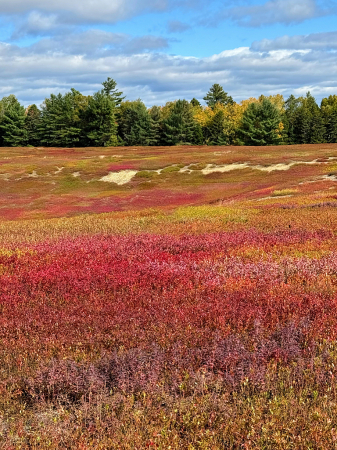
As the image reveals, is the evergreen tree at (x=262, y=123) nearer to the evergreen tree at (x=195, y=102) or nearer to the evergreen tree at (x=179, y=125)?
the evergreen tree at (x=179, y=125)

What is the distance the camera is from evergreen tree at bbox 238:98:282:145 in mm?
106312

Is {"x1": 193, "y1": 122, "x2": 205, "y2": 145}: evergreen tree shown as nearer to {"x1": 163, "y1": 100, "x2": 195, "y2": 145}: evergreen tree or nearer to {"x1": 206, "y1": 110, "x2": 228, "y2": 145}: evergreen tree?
{"x1": 163, "y1": 100, "x2": 195, "y2": 145}: evergreen tree

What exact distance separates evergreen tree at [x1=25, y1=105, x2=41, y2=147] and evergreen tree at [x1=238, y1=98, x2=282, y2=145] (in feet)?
182

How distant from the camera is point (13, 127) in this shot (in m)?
116

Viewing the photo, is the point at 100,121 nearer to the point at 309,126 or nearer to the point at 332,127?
the point at 309,126

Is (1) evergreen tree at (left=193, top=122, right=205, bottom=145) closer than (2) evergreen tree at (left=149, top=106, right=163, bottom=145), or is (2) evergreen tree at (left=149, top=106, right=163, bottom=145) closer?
(2) evergreen tree at (left=149, top=106, right=163, bottom=145)

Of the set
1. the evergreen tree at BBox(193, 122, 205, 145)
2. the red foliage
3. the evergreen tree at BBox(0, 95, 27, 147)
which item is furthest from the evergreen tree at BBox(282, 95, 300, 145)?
the red foliage

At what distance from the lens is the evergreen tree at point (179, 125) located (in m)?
114

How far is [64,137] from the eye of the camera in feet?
372

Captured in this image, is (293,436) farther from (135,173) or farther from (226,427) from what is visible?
(135,173)

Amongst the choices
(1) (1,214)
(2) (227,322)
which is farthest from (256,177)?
(2) (227,322)

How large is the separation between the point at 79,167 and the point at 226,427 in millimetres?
61632

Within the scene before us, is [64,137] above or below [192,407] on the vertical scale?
above

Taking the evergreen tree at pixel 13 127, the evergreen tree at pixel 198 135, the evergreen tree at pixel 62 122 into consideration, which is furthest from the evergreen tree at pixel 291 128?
the evergreen tree at pixel 13 127
